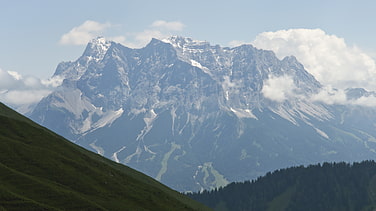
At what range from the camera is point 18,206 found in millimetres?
124125

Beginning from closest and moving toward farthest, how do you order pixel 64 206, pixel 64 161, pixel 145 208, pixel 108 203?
1. pixel 64 206
2. pixel 108 203
3. pixel 145 208
4. pixel 64 161

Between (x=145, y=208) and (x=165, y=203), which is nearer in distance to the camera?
(x=145, y=208)

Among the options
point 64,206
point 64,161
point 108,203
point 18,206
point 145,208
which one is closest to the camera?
point 18,206

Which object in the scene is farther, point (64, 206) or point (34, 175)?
point (34, 175)

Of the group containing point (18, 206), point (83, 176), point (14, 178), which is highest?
point (83, 176)

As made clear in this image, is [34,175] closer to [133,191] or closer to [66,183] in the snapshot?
[66,183]

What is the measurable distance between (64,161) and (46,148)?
14979 millimetres

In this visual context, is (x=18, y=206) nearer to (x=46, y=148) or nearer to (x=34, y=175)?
(x=34, y=175)

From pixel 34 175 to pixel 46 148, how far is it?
35.6 meters

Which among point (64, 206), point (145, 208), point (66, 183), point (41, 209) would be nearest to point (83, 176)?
point (66, 183)

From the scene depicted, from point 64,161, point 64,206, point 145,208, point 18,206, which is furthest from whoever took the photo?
point 64,161

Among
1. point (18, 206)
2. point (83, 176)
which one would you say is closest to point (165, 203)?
point (83, 176)

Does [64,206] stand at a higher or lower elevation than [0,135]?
lower

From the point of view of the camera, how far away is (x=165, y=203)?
194625mm
